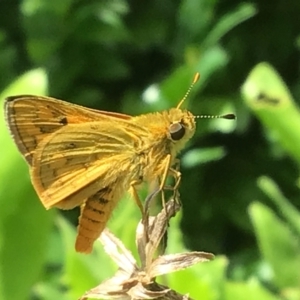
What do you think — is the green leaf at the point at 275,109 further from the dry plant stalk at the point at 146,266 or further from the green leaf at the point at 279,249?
the dry plant stalk at the point at 146,266

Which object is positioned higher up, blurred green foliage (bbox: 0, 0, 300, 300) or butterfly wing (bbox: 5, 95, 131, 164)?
butterfly wing (bbox: 5, 95, 131, 164)

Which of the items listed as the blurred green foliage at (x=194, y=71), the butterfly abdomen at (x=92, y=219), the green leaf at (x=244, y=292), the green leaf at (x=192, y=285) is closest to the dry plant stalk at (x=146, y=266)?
the butterfly abdomen at (x=92, y=219)

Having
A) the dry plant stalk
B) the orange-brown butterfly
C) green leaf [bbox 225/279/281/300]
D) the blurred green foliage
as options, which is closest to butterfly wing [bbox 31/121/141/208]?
the orange-brown butterfly

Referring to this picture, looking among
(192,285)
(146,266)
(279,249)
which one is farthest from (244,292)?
(146,266)

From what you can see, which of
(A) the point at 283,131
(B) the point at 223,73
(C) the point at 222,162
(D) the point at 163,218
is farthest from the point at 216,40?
(D) the point at 163,218

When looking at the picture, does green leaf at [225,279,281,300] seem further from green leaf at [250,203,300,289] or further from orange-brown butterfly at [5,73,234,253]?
orange-brown butterfly at [5,73,234,253]

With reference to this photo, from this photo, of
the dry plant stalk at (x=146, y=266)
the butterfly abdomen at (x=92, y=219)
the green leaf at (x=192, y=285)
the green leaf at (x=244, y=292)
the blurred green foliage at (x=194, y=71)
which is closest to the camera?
the dry plant stalk at (x=146, y=266)
